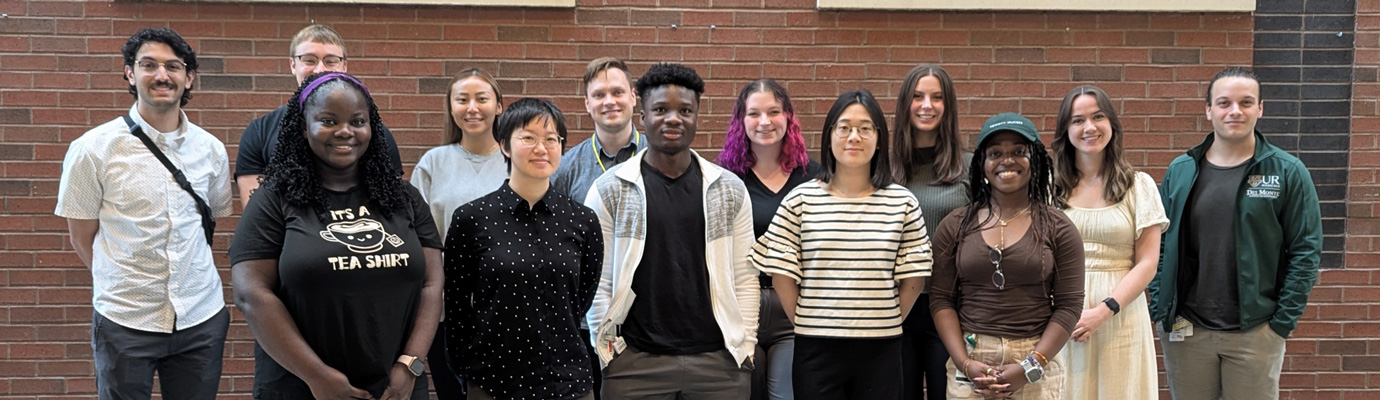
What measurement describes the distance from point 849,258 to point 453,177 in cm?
162

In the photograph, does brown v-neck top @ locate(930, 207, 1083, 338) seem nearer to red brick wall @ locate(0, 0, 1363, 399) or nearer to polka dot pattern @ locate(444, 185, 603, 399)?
polka dot pattern @ locate(444, 185, 603, 399)

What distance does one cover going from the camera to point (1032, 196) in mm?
3553

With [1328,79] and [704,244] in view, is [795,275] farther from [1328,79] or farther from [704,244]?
[1328,79]

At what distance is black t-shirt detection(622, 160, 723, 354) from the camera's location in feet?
11.2

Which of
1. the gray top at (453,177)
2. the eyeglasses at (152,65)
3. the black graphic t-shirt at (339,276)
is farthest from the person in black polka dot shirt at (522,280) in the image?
the eyeglasses at (152,65)

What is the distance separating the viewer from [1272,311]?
4.15 m

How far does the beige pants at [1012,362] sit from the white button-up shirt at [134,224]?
291 cm

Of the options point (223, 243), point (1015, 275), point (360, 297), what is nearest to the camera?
point (360, 297)

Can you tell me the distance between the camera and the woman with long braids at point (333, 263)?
274 centimetres

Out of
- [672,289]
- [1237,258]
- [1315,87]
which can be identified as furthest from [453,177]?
[1315,87]

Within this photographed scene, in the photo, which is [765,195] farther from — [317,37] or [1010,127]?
[317,37]

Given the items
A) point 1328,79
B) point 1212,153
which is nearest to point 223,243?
point 1212,153

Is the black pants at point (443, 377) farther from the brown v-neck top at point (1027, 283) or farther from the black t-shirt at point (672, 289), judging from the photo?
the brown v-neck top at point (1027, 283)

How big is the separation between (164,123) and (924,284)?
2.98 meters
